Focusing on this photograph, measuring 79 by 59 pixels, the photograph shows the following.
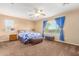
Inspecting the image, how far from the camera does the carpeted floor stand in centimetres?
173

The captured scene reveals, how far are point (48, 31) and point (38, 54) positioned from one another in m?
0.47

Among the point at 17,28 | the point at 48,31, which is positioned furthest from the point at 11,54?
the point at 48,31

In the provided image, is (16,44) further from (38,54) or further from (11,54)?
(38,54)

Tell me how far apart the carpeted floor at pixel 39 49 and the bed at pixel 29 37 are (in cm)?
7

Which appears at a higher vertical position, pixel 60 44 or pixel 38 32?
pixel 38 32

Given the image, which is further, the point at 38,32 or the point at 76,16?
the point at 38,32

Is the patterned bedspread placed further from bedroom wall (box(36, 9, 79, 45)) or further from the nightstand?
bedroom wall (box(36, 9, 79, 45))

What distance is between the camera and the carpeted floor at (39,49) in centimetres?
173

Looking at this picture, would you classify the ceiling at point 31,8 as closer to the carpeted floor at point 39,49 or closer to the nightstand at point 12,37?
the nightstand at point 12,37

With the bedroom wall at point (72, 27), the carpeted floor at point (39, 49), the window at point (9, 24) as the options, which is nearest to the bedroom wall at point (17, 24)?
the window at point (9, 24)

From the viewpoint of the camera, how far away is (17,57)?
179cm

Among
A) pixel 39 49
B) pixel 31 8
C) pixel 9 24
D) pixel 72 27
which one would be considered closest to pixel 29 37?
pixel 39 49

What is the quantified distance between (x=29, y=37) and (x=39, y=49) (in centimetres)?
29

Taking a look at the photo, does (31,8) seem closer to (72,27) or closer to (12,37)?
(12,37)
